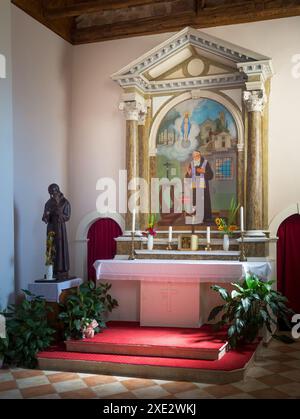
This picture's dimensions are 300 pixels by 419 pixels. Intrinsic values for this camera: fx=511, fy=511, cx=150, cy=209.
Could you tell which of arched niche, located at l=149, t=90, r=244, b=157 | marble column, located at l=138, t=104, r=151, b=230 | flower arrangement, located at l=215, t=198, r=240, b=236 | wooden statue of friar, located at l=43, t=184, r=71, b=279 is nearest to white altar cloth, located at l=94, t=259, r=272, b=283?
wooden statue of friar, located at l=43, t=184, r=71, b=279

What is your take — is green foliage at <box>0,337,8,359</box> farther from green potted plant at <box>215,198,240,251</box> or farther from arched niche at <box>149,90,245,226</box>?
green potted plant at <box>215,198,240,251</box>

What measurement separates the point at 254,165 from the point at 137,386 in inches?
165

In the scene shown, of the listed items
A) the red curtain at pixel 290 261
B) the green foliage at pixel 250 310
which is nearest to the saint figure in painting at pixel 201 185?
the red curtain at pixel 290 261

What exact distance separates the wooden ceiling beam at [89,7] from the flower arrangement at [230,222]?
148 inches

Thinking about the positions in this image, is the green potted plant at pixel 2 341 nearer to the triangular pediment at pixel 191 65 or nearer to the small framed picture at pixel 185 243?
the small framed picture at pixel 185 243

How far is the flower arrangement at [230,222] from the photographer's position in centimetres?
860

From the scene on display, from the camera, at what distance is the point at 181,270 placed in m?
7.57

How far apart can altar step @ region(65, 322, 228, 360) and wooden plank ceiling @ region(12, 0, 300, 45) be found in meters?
5.45

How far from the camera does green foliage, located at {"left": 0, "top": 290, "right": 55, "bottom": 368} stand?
6547 mm

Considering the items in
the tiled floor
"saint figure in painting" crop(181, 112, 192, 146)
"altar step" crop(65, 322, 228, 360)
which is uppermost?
"saint figure in painting" crop(181, 112, 192, 146)

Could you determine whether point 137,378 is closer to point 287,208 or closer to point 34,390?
point 34,390

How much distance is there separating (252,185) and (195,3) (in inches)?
141

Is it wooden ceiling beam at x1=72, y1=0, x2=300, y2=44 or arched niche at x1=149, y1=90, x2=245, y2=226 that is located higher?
wooden ceiling beam at x1=72, y1=0, x2=300, y2=44

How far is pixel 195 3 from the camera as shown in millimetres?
9297
